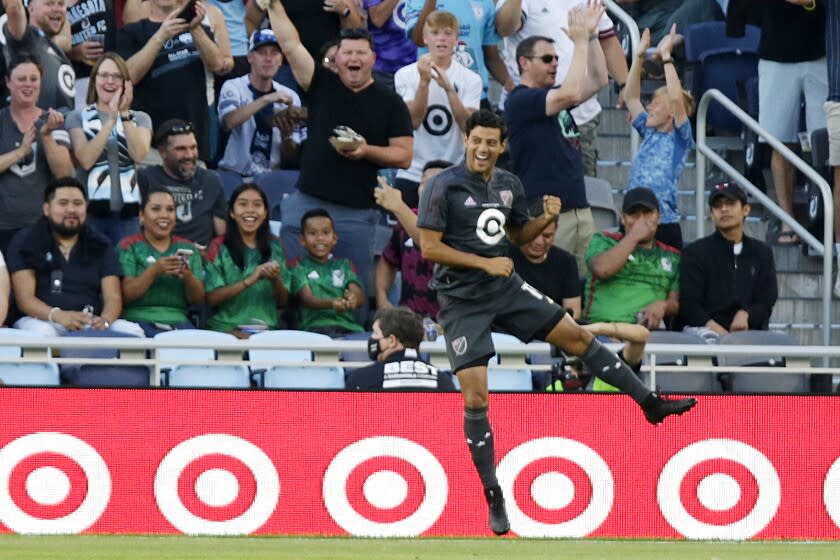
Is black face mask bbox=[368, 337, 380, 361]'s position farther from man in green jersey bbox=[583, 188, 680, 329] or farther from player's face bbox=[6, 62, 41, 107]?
player's face bbox=[6, 62, 41, 107]

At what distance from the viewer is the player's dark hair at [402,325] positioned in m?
10.9

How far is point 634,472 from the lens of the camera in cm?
1118

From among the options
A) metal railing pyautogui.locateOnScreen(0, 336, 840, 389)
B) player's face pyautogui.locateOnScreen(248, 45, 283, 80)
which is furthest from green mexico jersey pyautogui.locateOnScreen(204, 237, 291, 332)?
player's face pyautogui.locateOnScreen(248, 45, 283, 80)

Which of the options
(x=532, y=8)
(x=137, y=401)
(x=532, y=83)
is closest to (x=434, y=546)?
(x=137, y=401)

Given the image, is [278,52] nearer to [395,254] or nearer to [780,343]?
[395,254]

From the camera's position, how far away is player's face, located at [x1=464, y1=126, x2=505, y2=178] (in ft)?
29.6

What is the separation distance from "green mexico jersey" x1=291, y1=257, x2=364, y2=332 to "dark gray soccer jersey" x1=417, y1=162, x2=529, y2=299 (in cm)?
344

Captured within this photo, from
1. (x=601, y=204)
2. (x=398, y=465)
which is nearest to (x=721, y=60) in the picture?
(x=601, y=204)

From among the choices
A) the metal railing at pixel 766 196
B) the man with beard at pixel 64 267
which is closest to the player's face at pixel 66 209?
the man with beard at pixel 64 267

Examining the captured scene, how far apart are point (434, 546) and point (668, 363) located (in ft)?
9.98

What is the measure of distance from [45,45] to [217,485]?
4.16 metres

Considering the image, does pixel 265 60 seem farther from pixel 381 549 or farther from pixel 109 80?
pixel 381 549

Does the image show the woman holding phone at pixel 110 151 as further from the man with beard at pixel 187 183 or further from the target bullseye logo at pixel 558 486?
the target bullseye logo at pixel 558 486

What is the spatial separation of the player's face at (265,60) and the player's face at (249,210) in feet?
6.17
